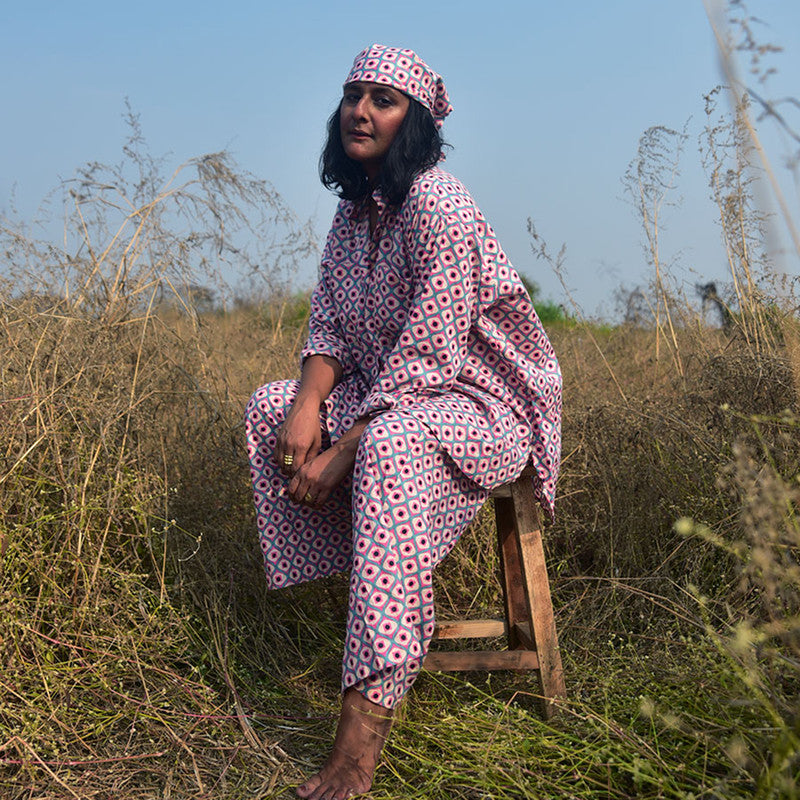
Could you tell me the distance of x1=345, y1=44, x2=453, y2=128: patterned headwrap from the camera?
2.44 metres

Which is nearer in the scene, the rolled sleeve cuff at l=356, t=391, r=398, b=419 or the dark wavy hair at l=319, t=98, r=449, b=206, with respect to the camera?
the rolled sleeve cuff at l=356, t=391, r=398, b=419

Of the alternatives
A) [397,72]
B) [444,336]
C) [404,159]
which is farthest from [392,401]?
[397,72]

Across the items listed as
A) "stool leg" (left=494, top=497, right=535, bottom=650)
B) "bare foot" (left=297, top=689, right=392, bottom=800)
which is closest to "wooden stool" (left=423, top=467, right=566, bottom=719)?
"stool leg" (left=494, top=497, right=535, bottom=650)

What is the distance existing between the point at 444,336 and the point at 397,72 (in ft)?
2.48

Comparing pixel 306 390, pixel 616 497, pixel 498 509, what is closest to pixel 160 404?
pixel 306 390

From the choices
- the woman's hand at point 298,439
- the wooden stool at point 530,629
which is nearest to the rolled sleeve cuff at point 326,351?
the woman's hand at point 298,439

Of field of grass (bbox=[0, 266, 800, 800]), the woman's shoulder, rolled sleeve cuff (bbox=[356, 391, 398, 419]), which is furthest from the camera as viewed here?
the woman's shoulder

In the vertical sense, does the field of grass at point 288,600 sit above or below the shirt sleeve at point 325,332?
below

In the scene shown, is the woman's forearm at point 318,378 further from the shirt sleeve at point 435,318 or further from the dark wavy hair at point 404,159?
the dark wavy hair at point 404,159

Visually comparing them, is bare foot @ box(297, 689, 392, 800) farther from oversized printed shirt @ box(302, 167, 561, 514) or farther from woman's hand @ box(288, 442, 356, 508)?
oversized printed shirt @ box(302, 167, 561, 514)

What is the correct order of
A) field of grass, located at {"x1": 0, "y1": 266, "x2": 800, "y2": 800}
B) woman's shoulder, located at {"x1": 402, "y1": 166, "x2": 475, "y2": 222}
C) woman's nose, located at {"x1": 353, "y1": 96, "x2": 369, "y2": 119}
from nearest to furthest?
field of grass, located at {"x1": 0, "y1": 266, "x2": 800, "y2": 800} < woman's shoulder, located at {"x1": 402, "y1": 166, "x2": 475, "y2": 222} < woman's nose, located at {"x1": 353, "y1": 96, "x2": 369, "y2": 119}

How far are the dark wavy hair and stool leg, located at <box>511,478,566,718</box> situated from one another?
0.94 metres

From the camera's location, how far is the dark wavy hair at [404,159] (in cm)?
244

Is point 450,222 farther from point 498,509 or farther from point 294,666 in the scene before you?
point 294,666
